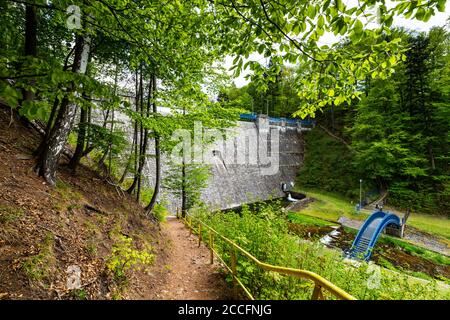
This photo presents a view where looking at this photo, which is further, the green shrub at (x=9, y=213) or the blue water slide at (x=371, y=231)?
the blue water slide at (x=371, y=231)

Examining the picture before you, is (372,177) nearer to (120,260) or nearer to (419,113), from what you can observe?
(419,113)

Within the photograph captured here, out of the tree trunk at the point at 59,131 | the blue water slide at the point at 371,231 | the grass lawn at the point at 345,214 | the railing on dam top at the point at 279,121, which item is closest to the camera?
the tree trunk at the point at 59,131

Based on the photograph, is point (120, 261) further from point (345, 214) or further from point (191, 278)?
point (345, 214)

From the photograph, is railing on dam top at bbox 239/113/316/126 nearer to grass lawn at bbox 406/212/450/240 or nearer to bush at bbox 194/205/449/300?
grass lawn at bbox 406/212/450/240

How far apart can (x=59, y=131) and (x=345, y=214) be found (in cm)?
1890

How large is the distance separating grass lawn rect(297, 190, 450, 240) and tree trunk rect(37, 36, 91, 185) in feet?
56.5

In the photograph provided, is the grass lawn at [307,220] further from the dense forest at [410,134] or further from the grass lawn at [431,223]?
the dense forest at [410,134]

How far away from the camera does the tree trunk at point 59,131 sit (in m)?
4.39

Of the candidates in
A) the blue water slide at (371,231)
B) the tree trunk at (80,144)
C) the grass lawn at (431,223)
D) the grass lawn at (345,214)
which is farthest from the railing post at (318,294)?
the grass lawn at (431,223)

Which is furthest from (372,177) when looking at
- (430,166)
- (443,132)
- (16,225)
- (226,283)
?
(16,225)

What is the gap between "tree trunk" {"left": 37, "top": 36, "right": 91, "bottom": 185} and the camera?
14.4 ft

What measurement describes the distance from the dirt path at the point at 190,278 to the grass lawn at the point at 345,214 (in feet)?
45.7

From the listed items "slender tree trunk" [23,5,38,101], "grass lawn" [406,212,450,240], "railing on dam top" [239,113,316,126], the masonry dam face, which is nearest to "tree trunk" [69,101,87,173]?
"slender tree trunk" [23,5,38,101]

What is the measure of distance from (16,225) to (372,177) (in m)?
23.9
